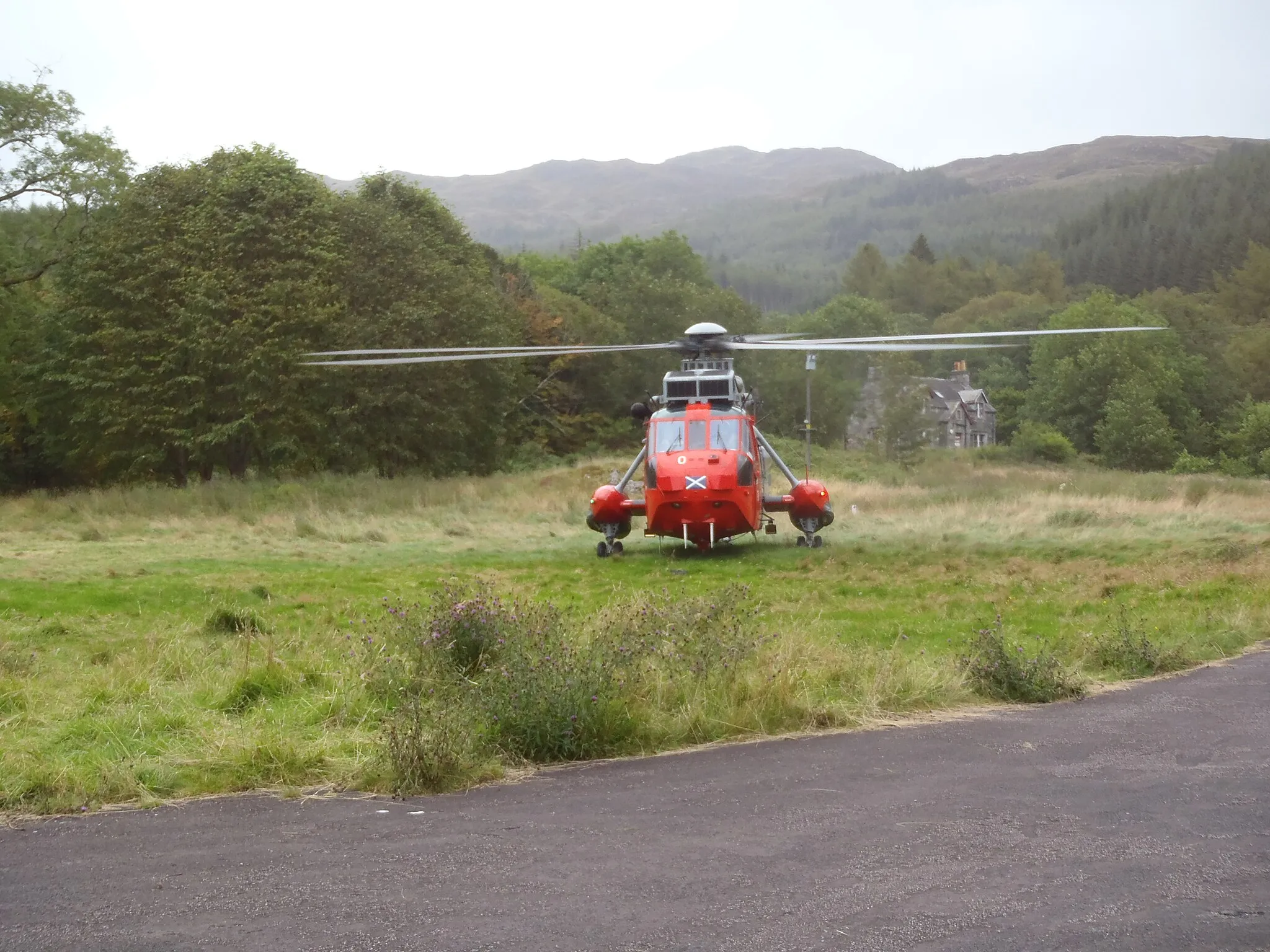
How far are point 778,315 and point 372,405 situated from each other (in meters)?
75.3

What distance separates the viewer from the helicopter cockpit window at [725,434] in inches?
898

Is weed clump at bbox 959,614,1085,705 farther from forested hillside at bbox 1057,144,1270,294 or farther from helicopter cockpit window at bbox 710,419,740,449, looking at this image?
forested hillside at bbox 1057,144,1270,294

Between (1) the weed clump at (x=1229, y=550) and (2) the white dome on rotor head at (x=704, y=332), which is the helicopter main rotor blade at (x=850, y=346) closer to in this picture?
(2) the white dome on rotor head at (x=704, y=332)

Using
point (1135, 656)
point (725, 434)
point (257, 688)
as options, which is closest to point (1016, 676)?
point (1135, 656)

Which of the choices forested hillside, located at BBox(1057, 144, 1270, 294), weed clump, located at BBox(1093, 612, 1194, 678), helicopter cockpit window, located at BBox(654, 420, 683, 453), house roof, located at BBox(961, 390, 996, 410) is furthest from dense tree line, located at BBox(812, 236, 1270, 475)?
weed clump, located at BBox(1093, 612, 1194, 678)

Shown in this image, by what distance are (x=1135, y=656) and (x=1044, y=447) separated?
61.4m

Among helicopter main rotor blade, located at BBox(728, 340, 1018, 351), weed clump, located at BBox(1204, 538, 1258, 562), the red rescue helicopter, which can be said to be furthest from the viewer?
the red rescue helicopter

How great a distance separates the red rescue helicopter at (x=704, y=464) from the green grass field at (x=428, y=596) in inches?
29.4

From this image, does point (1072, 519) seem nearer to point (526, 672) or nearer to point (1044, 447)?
point (526, 672)

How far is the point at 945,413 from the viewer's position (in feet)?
249

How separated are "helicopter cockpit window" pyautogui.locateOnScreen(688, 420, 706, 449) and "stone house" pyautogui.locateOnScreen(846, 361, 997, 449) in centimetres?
4044

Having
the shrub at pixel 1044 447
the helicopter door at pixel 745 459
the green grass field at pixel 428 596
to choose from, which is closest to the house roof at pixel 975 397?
the shrub at pixel 1044 447

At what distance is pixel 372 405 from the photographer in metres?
43.9

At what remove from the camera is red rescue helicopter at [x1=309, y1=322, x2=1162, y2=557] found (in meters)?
22.3
